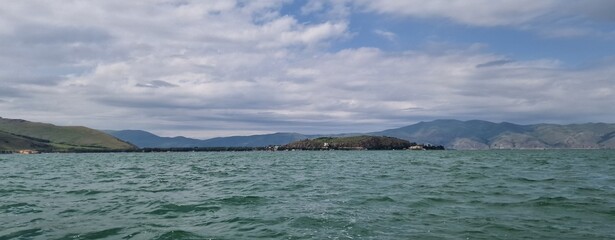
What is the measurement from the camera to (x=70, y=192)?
37.8 m

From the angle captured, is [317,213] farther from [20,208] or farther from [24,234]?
[20,208]

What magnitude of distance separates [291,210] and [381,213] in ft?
16.8

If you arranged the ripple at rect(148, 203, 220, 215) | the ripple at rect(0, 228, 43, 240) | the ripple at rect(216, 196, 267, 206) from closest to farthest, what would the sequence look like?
the ripple at rect(0, 228, 43, 240)
the ripple at rect(148, 203, 220, 215)
the ripple at rect(216, 196, 267, 206)

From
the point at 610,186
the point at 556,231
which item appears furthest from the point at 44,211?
the point at 610,186

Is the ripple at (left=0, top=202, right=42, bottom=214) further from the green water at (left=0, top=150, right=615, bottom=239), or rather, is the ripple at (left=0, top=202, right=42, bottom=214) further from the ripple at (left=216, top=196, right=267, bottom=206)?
the ripple at (left=216, top=196, right=267, bottom=206)

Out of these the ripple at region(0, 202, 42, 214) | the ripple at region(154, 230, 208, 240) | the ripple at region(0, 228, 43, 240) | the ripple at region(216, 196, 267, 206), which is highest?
the ripple at region(216, 196, 267, 206)

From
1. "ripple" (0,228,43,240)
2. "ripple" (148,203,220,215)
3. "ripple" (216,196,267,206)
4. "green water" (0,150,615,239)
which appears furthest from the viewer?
"ripple" (216,196,267,206)

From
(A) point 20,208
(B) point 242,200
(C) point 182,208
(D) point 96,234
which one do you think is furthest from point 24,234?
(B) point 242,200

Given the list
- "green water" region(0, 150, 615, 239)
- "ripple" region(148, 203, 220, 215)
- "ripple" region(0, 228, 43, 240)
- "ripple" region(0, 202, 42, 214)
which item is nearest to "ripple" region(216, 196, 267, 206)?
"green water" region(0, 150, 615, 239)

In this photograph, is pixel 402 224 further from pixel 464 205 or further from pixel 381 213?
pixel 464 205

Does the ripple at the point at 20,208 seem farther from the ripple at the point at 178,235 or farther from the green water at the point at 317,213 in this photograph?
the ripple at the point at 178,235

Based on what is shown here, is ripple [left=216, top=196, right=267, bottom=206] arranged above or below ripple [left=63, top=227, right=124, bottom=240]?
above

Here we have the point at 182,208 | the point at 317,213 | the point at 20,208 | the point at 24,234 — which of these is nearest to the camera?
the point at 24,234

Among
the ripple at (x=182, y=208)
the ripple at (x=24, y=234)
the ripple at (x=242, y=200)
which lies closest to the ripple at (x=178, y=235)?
the ripple at (x=24, y=234)
